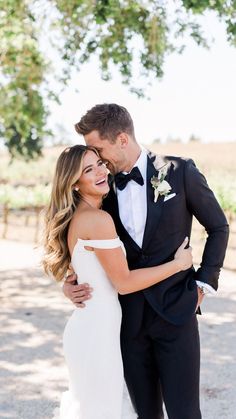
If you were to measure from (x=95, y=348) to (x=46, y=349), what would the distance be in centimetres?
363

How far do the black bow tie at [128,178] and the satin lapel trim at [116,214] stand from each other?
10cm

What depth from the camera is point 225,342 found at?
22.9ft

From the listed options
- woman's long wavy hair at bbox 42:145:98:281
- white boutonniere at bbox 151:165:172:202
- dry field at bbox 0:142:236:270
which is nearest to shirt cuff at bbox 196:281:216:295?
white boutonniere at bbox 151:165:172:202

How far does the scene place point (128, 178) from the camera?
3.13 m

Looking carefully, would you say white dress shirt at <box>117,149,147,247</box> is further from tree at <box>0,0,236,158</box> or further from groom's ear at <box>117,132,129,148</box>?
tree at <box>0,0,236,158</box>

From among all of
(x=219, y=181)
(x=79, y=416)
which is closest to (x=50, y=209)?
(x=79, y=416)

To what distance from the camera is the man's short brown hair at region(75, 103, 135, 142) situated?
3025 millimetres

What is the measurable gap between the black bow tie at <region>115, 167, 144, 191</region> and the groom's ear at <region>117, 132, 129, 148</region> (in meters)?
0.15

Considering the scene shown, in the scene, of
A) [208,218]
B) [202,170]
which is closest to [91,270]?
[208,218]

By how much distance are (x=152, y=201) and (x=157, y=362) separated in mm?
833

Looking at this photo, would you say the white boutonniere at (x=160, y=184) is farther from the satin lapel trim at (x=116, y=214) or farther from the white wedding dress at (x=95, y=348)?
the white wedding dress at (x=95, y=348)

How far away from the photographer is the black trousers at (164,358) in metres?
3.07

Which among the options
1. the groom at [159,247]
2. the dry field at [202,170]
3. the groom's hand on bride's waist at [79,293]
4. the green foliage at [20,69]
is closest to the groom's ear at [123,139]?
the groom at [159,247]

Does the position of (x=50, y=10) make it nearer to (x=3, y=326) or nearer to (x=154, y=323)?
(x=3, y=326)
